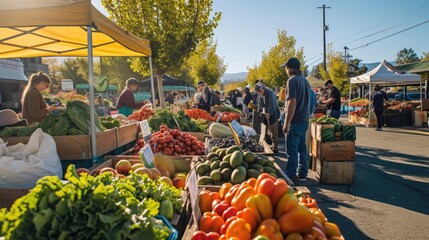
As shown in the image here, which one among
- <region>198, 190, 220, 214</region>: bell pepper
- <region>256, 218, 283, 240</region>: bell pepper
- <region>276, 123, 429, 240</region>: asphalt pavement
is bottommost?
<region>276, 123, 429, 240</region>: asphalt pavement

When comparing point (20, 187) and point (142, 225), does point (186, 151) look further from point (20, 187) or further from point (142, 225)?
point (142, 225)

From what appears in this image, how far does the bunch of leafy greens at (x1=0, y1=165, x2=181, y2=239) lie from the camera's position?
1.40 metres

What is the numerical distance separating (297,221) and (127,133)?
4137 millimetres

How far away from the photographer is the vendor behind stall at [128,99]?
7973mm

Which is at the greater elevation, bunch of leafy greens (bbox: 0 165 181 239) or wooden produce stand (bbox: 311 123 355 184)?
bunch of leafy greens (bbox: 0 165 181 239)

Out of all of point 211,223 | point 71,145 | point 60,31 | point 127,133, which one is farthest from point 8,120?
point 211,223

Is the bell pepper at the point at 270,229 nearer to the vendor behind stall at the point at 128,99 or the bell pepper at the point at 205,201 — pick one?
the bell pepper at the point at 205,201

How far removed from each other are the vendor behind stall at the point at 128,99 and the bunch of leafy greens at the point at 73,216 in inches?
259

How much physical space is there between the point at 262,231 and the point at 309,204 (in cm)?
70

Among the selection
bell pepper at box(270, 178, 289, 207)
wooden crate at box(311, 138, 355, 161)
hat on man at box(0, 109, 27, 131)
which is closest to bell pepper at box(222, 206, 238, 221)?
bell pepper at box(270, 178, 289, 207)

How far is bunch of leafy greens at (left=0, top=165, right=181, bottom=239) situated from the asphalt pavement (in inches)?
132

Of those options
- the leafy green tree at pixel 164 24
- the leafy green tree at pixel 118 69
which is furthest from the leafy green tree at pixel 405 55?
the leafy green tree at pixel 164 24

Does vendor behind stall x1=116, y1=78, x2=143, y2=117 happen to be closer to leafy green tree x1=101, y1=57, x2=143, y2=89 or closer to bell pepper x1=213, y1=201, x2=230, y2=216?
bell pepper x1=213, y1=201, x2=230, y2=216

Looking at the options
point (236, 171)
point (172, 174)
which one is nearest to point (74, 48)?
point (172, 174)
